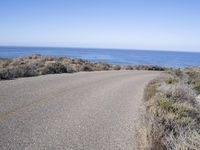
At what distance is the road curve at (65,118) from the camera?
7.53 meters

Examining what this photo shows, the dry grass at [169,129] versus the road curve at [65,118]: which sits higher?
the dry grass at [169,129]

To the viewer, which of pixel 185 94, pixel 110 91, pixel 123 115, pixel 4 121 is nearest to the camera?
pixel 4 121

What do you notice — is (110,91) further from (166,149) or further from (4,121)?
(166,149)

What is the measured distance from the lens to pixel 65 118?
31.8 ft

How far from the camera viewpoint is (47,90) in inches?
569

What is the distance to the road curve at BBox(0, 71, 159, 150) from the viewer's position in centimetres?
753

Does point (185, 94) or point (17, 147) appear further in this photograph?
point (185, 94)

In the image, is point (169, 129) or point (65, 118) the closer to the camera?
point (169, 129)

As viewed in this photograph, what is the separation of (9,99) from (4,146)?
4.94m

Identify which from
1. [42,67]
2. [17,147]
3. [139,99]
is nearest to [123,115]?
[139,99]

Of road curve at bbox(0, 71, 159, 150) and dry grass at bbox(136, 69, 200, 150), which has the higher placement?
dry grass at bbox(136, 69, 200, 150)

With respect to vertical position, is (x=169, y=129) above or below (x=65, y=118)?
above

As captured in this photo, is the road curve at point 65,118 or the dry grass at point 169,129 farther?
the road curve at point 65,118

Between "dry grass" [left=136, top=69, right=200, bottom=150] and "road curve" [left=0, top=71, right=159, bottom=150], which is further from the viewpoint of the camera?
"road curve" [left=0, top=71, right=159, bottom=150]
